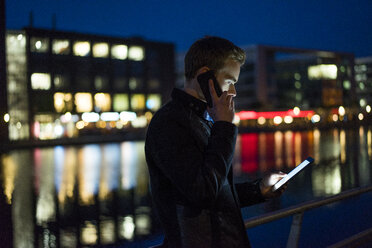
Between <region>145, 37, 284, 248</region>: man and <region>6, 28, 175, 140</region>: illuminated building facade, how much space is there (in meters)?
48.1

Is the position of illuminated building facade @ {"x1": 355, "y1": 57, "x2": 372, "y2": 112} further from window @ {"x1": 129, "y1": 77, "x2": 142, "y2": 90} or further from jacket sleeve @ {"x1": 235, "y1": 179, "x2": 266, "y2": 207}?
jacket sleeve @ {"x1": 235, "y1": 179, "x2": 266, "y2": 207}

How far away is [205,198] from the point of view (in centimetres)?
157

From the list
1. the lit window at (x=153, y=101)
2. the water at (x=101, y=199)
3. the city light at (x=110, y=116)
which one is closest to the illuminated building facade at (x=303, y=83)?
the lit window at (x=153, y=101)

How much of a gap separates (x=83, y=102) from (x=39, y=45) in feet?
31.2

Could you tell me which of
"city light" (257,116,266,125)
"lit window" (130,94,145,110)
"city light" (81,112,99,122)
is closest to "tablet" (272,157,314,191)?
"city light" (81,112,99,122)

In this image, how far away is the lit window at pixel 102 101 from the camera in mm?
61000

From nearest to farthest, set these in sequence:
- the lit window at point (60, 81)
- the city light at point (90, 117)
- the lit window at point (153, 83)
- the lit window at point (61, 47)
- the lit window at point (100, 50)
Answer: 1. the lit window at point (61, 47)
2. the lit window at point (60, 81)
3. the city light at point (90, 117)
4. the lit window at point (100, 50)
5. the lit window at point (153, 83)

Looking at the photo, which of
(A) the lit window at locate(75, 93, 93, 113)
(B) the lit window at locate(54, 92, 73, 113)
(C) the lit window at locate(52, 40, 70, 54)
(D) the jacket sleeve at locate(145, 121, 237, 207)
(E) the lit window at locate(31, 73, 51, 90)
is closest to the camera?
(D) the jacket sleeve at locate(145, 121, 237, 207)

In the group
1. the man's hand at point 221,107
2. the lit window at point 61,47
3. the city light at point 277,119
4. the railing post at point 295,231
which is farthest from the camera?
the city light at point 277,119

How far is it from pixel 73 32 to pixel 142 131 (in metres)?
15.8

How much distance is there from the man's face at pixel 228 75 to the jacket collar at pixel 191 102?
0.11m

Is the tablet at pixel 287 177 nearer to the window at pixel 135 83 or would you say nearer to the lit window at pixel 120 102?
the lit window at pixel 120 102

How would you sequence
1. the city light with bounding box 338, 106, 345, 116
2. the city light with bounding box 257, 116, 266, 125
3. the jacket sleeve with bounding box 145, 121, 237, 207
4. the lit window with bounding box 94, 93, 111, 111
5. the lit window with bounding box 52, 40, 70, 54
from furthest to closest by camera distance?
the city light with bounding box 338, 106, 345, 116 < the city light with bounding box 257, 116, 266, 125 < the lit window with bounding box 94, 93, 111, 111 < the lit window with bounding box 52, 40, 70, 54 < the jacket sleeve with bounding box 145, 121, 237, 207

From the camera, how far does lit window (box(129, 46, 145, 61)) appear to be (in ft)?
212
